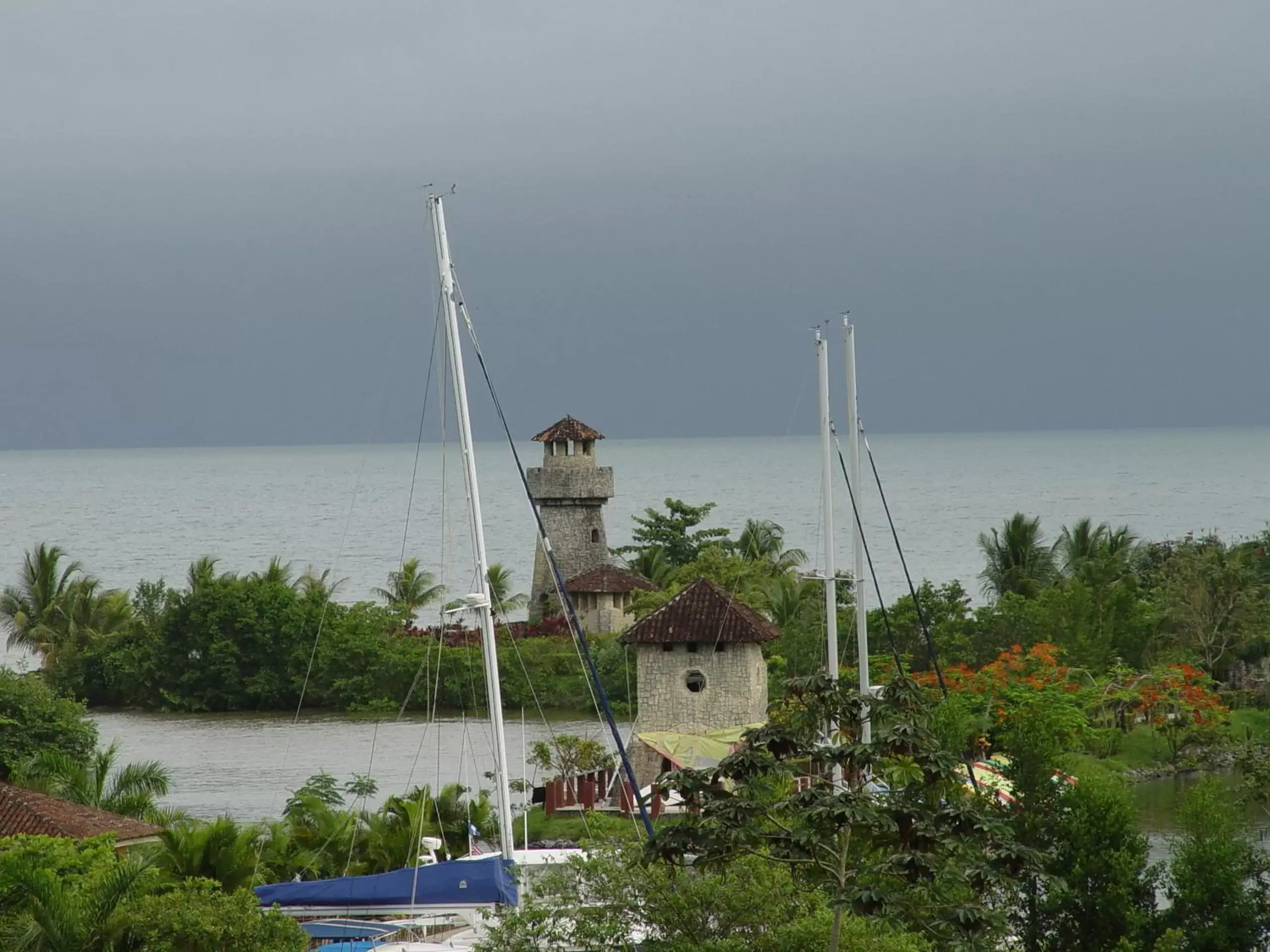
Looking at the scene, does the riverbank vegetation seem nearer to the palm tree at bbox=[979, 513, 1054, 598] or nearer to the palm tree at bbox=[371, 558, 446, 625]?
the palm tree at bbox=[979, 513, 1054, 598]

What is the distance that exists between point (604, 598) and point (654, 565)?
639 cm

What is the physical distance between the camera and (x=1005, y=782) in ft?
90.7

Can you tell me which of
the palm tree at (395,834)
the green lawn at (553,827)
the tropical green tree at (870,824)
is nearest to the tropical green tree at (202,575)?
the green lawn at (553,827)

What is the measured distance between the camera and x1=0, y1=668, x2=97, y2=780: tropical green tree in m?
29.9

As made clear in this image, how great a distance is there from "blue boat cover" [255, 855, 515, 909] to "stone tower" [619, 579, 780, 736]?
1061 centimetres

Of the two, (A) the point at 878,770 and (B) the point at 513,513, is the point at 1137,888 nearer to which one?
(A) the point at 878,770

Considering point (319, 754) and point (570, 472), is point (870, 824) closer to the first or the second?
point (319, 754)

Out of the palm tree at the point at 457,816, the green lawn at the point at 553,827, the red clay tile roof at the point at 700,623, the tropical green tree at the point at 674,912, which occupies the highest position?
the red clay tile roof at the point at 700,623

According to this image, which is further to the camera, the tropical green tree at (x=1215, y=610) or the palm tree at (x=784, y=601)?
the palm tree at (x=784, y=601)

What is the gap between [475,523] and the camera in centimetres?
2144

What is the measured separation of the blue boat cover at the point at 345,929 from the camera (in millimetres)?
21484

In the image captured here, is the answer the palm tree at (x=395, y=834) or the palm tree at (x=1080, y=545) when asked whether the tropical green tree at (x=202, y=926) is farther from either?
the palm tree at (x=1080, y=545)

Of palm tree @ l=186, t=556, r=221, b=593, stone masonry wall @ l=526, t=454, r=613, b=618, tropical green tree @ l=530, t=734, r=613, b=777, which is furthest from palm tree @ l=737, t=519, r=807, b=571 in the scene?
tropical green tree @ l=530, t=734, r=613, b=777

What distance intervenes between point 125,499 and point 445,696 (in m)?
155
